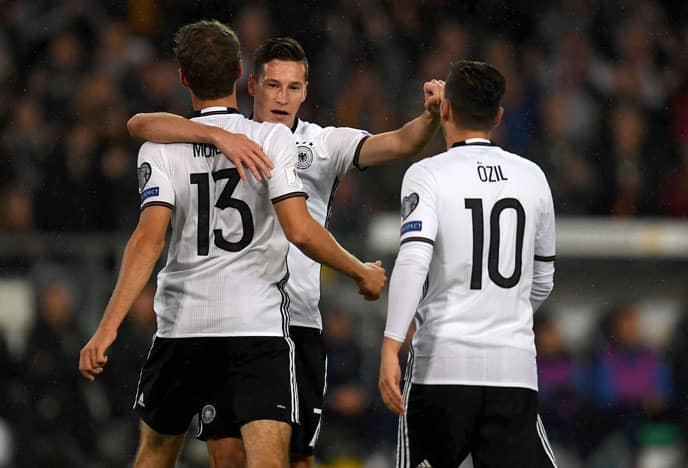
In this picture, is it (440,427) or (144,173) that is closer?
(440,427)

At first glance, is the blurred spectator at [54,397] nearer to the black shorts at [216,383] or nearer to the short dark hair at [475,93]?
the black shorts at [216,383]

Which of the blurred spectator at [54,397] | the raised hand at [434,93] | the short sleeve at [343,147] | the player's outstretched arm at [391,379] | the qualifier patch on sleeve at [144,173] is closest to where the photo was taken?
the player's outstretched arm at [391,379]

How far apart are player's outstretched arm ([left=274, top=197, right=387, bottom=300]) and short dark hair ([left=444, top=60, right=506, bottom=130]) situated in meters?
0.66

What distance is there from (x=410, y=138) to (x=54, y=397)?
4278 millimetres

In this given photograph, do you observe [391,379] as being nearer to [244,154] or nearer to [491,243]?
[491,243]

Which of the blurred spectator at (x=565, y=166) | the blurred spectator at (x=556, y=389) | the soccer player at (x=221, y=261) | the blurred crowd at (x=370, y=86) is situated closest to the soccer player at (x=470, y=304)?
the soccer player at (x=221, y=261)

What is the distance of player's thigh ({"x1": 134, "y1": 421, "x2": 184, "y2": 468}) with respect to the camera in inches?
192

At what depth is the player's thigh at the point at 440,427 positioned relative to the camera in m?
4.48

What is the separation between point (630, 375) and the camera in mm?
9672

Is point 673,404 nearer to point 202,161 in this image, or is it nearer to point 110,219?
point 110,219

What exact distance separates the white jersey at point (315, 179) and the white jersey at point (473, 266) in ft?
2.85

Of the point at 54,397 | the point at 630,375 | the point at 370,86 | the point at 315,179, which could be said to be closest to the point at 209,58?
the point at 315,179

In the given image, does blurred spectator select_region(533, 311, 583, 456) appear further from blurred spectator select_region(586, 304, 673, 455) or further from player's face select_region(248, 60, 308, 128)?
player's face select_region(248, 60, 308, 128)

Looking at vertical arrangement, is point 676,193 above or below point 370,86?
below
